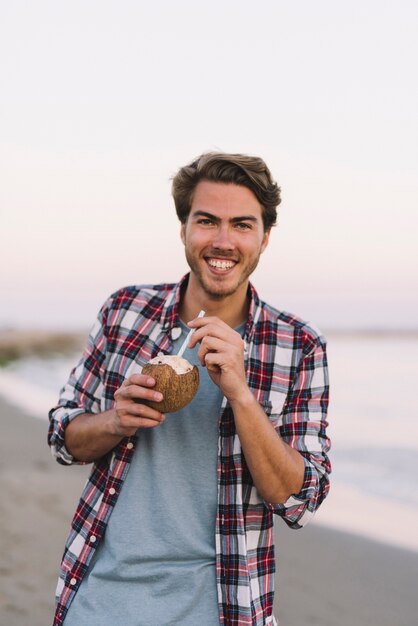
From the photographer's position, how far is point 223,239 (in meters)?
2.55

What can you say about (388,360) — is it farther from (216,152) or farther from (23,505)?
(216,152)

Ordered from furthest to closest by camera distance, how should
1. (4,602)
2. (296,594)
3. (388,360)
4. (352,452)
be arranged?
(388,360) → (352,452) → (296,594) → (4,602)

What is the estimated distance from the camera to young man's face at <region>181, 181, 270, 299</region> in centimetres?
257

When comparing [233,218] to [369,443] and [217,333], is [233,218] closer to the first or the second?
[217,333]

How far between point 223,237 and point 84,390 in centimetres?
71

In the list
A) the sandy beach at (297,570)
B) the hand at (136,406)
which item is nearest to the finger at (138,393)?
the hand at (136,406)

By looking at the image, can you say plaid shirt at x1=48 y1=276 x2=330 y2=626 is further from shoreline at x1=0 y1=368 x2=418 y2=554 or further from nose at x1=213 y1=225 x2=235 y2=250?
shoreline at x1=0 y1=368 x2=418 y2=554

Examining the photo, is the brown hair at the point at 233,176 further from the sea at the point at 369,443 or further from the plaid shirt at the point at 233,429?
the sea at the point at 369,443

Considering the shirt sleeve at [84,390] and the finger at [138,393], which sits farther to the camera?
the shirt sleeve at [84,390]

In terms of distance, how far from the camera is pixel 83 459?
252 cm

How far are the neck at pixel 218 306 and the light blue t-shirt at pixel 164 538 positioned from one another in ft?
1.07

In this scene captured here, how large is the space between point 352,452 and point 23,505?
411cm

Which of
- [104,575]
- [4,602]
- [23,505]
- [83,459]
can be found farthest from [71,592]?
[23,505]

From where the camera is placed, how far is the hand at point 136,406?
226 cm
